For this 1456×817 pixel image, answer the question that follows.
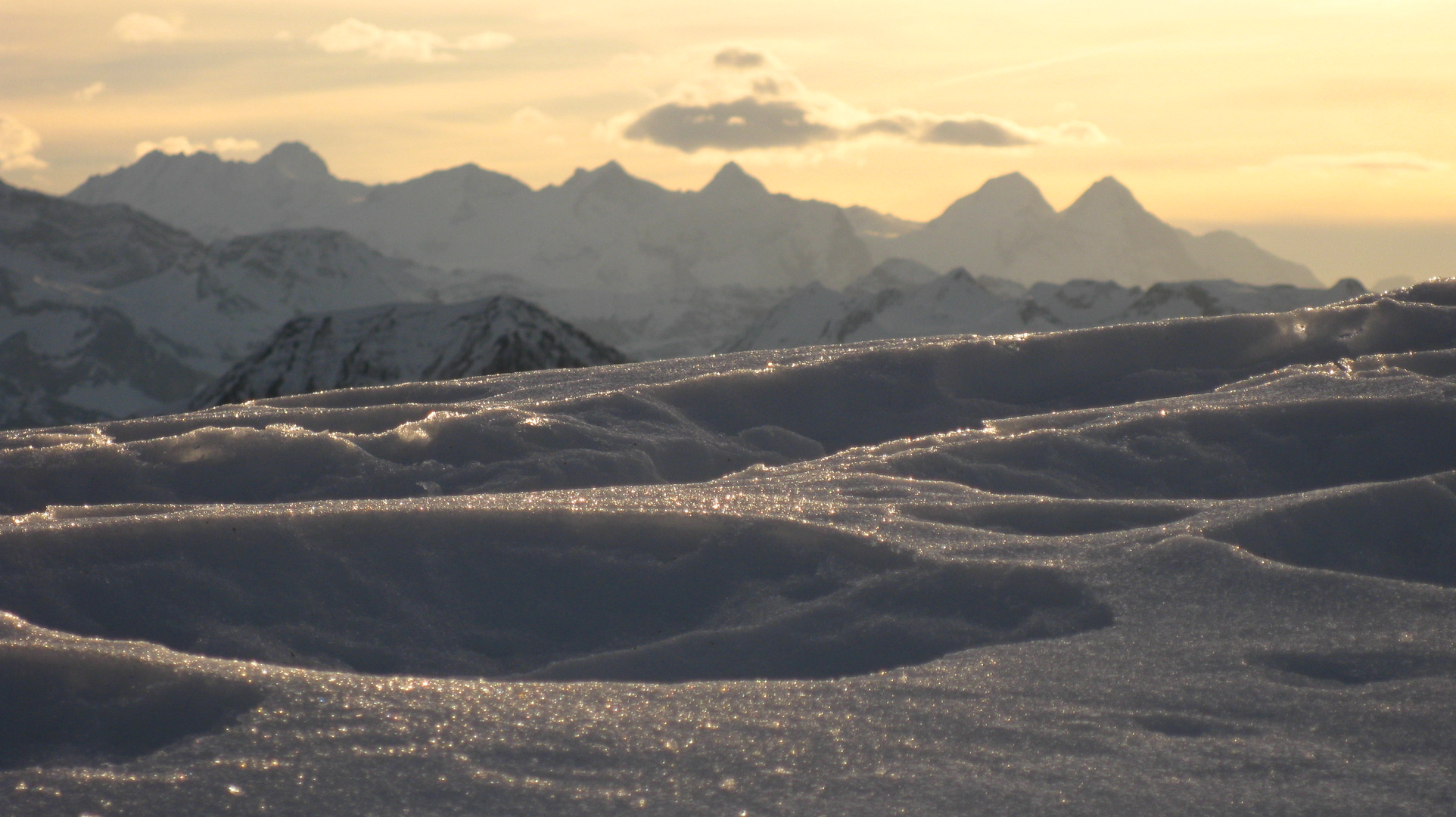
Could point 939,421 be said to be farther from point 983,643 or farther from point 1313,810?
point 1313,810

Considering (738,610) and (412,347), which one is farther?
(412,347)

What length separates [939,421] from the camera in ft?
27.4

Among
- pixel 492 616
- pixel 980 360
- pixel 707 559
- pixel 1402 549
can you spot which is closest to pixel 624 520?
pixel 707 559

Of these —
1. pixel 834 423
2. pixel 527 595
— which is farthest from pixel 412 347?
pixel 527 595

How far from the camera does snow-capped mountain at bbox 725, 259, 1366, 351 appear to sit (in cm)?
10750

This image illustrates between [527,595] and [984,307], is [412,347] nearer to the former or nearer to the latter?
[527,595]

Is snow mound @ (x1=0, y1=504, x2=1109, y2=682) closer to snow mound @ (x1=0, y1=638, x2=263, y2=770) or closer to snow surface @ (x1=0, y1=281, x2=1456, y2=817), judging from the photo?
snow surface @ (x1=0, y1=281, x2=1456, y2=817)

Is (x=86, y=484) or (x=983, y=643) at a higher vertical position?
(x=86, y=484)

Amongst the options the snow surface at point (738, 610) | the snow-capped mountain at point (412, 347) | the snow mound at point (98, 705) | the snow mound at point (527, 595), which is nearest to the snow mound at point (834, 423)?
the snow surface at point (738, 610)

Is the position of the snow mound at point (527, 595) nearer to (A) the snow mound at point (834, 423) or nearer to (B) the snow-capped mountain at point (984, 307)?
(A) the snow mound at point (834, 423)

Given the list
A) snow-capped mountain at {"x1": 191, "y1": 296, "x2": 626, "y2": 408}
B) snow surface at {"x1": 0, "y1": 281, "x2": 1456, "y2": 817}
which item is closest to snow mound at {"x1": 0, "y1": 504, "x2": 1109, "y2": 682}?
snow surface at {"x1": 0, "y1": 281, "x2": 1456, "y2": 817}

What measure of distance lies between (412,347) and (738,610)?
39267mm

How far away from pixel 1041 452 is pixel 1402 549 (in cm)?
210

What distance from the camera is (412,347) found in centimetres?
4200
